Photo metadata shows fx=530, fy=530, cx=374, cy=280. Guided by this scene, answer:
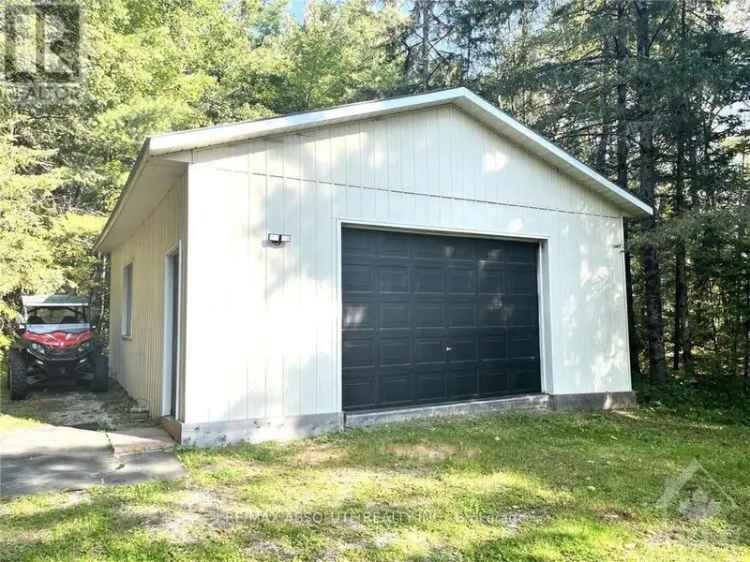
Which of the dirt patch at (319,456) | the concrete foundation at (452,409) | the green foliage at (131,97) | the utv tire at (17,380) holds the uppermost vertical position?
the green foliage at (131,97)

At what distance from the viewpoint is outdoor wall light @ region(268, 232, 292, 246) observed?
5.79 meters

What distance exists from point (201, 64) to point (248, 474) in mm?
15468

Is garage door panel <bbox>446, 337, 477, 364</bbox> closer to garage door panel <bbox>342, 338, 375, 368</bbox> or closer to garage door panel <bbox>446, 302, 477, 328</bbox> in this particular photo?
garage door panel <bbox>446, 302, 477, 328</bbox>

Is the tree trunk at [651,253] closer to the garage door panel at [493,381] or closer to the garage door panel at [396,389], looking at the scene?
the garage door panel at [493,381]

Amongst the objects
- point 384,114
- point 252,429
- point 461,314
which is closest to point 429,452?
point 252,429

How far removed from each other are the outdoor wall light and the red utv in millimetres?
4976

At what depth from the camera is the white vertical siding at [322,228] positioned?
548cm

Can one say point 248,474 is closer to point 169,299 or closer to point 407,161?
point 169,299

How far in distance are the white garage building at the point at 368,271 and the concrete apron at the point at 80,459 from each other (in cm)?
43

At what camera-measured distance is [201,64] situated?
16672 millimetres

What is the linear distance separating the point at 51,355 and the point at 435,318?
6168mm

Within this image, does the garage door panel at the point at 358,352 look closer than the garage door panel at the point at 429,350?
Yes

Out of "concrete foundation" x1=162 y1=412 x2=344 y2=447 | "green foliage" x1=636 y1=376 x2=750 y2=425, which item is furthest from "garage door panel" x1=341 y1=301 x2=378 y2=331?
"green foliage" x1=636 y1=376 x2=750 y2=425

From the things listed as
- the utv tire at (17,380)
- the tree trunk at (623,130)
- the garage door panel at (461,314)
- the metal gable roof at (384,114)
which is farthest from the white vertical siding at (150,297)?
the tree trunk at (623,130)
